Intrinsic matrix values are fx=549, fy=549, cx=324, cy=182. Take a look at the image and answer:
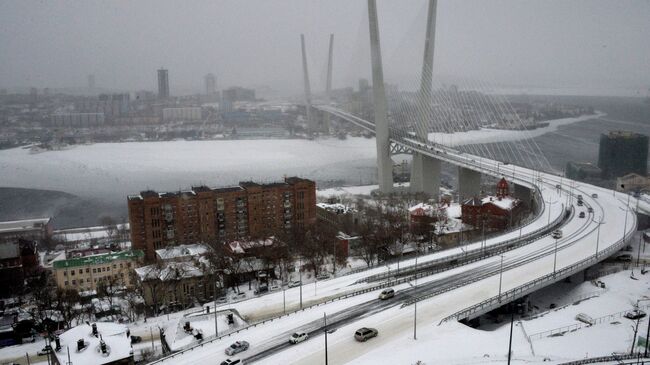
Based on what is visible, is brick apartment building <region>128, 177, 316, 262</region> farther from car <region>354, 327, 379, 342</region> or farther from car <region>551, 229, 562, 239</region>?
car <region>354, 327, 379, 342</region>

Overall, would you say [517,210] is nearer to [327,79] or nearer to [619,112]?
[327,79]

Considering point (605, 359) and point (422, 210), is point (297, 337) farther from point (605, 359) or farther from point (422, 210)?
point (422, 210)

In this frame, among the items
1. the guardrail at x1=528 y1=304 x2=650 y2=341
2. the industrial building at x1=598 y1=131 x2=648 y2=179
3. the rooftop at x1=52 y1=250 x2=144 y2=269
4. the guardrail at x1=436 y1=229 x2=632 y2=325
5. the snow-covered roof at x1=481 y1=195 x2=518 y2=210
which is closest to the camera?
the guardrail at x1=528 y1=304 x2=650 y2=341

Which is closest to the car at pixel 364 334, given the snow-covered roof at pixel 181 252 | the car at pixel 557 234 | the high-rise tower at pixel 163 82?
the car at pixel 557 234

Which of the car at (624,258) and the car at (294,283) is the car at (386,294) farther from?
the car at (624,258)

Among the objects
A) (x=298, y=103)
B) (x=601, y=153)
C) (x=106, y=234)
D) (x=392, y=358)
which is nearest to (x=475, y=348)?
(x=392, y=358)

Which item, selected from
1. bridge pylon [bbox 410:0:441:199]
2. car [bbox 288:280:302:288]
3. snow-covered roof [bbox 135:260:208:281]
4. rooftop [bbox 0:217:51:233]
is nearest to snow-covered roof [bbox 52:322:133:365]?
snow-covered roof [bbox 135:260:208:281]

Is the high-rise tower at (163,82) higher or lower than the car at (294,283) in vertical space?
higher
